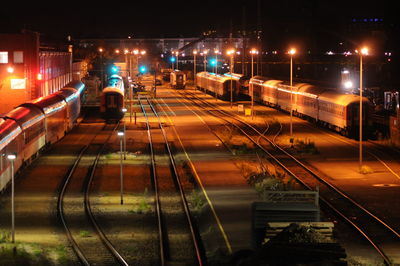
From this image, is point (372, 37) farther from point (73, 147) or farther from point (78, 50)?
point (73, 147)

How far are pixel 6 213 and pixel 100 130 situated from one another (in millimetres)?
25959

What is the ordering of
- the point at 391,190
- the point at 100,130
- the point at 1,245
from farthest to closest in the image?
the point at 100,130
the point at 391,190
the point at 1,245

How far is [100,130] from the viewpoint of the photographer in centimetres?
4659

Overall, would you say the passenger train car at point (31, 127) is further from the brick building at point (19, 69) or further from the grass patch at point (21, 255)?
the brick building at point (19, 69)

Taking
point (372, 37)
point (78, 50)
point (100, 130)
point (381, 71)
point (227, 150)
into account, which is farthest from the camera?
point (78, 50)

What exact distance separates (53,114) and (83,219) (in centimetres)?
1693

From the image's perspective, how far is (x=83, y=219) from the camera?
19.9m

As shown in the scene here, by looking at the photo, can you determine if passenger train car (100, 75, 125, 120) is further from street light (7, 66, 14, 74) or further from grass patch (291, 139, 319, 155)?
grass patch (291, 139, 319, 155)

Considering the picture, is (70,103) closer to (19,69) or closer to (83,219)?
(19,69)

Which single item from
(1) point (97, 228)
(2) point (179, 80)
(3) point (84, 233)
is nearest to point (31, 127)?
(1) point (97, 228)

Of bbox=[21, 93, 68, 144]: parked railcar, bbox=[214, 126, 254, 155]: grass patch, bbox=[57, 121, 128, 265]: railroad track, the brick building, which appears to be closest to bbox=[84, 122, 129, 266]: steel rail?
bbox=[57, 121, 128, 265]: railroad track

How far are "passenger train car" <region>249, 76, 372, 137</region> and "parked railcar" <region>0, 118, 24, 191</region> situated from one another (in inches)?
772

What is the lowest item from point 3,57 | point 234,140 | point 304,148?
point 304,148

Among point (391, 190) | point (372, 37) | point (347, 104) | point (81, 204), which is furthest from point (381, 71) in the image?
point (81, 204)
